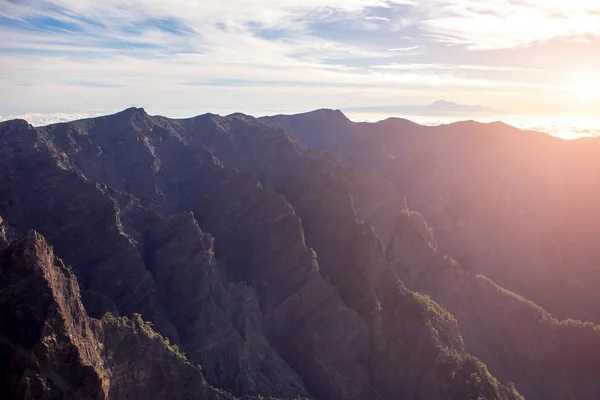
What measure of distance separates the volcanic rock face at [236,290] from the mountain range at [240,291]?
10.5 inches

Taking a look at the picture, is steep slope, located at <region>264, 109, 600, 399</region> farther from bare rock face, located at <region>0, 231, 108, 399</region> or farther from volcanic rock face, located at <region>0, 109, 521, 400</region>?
bare rock face, located at <region>0, 231, 108, 399</region>

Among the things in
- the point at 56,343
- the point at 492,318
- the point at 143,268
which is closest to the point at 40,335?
the point at 56,343

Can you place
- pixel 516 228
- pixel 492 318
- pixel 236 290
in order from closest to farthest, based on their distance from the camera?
pixel 236 290, pixel 492 318, pixel 516 228

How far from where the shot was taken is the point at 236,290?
82.0 m

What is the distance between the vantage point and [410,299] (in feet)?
272

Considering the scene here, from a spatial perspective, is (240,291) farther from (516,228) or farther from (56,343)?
(516,228)

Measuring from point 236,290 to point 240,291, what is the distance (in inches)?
27.7

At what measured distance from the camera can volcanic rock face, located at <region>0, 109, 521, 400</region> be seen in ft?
229

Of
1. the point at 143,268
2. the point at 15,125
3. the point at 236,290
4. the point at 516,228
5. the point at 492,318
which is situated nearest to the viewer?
the point at 143,268

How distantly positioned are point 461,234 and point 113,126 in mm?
105079

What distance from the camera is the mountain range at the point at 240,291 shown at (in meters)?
46.3

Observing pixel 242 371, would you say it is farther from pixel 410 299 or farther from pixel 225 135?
pixel 225 135

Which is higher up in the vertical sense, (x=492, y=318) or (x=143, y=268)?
(x=143, y=268)

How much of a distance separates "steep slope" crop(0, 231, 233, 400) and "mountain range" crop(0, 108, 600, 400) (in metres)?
0.15
